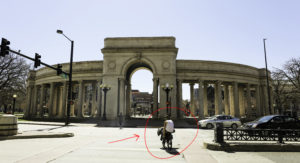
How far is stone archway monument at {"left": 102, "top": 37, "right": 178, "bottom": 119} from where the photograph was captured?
30188mm

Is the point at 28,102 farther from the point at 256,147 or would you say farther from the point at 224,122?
the point at 256,147

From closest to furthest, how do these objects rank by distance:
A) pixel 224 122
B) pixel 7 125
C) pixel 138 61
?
pixel 7 125
pixel 224 122
pixel 138 61

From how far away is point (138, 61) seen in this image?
1244 inches

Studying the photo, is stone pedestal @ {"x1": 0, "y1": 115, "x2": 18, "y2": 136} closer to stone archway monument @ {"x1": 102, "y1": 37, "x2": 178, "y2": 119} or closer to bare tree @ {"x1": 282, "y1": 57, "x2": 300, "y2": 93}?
stone archway monument @ {"x1": 102, "y1": 37, "x2": 178, "y2": 119}

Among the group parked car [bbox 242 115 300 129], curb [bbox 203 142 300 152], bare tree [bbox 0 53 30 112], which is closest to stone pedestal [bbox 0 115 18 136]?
curb [bbox 203 142 300 152]

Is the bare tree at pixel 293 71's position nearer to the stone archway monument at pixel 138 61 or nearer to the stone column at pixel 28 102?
the stone archway monument at pixel 138 61

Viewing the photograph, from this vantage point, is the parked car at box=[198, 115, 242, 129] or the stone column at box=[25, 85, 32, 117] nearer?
the parked car at box=[198, 115, 242, 129]

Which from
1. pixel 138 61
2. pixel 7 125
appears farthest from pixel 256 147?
pixel 138 61

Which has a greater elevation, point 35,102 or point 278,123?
point 35,102

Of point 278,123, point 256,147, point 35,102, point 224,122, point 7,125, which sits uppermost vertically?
point 35,102

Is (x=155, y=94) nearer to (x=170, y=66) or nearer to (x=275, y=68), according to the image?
(x=170, y=66)

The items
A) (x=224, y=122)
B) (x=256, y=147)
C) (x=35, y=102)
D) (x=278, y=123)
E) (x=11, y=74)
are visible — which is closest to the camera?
(x=256, y=147)

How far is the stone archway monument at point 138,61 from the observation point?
30188 millimetres

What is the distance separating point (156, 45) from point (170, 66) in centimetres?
434
